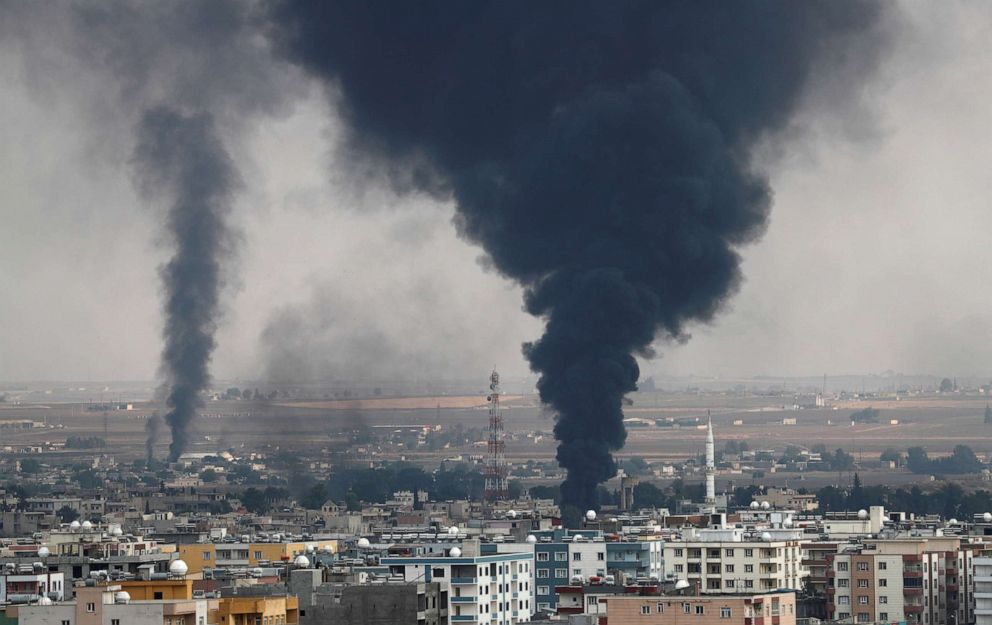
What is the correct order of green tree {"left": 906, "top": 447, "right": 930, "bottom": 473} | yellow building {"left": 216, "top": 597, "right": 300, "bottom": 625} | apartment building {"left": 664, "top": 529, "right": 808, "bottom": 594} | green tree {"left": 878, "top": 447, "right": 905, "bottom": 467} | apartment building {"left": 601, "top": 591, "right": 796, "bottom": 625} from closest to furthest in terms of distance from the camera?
yellow building {"left": 216, "top": 597, "right": 300, "bottom": 625} < apartment building {"left": 601, "top": 591, "right": 796, "bottom": 625} < apartment building {"left": 664, "top": 529, "right": 808, "bottom": 594} < green tree {"left": 906, "top": 447, "right": 930, "bottom": 473} < green tree {"left": 878, "top": 447, "right": 905, "bottom": 467}

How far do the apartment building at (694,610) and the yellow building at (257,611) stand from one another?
13.3ft

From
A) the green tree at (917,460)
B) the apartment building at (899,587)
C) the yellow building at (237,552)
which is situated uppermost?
the green tree at (917,460)

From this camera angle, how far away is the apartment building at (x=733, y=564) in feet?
162

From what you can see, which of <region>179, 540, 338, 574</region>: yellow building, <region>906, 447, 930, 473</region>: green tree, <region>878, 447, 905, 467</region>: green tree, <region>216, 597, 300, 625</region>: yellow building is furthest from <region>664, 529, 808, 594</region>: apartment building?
<region>878, 447, 905, 467</region>: green tree

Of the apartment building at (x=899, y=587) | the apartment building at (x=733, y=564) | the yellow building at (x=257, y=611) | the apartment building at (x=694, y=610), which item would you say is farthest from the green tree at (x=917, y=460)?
the yellow building at (x=257, y=611)

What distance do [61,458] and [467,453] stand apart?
24769 millimetres

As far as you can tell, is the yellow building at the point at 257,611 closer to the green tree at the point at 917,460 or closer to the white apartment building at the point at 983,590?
the white apartment building at the point at 983,590

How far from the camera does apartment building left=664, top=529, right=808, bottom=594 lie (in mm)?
49312

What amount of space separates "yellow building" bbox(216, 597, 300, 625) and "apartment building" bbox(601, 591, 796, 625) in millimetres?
4051

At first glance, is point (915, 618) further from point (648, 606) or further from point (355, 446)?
point (355, 446)

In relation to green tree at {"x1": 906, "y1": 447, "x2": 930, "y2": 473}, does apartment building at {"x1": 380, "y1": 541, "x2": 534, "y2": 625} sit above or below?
below

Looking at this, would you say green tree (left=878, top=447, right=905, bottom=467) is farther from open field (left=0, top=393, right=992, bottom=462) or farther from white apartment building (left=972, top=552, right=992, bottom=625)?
white apartment building (left=972, top=552, right=992, bottom=625)

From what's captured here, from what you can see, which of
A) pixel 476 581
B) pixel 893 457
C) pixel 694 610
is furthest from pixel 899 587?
pixel 893 457

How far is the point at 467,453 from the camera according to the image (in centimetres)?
16862
